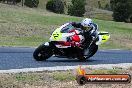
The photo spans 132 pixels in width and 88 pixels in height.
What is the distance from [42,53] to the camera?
51.4ft

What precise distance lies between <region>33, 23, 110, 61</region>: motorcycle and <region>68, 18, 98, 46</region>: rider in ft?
0.43

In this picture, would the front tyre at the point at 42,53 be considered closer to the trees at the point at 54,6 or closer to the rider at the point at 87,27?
the rider at the point at 87,27

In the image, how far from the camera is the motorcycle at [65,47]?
51.7 ft

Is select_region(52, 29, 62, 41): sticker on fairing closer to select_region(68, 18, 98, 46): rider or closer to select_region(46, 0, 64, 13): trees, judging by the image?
select_region(68, 18, 98, 46): rider

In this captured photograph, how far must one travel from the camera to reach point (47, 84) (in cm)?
971

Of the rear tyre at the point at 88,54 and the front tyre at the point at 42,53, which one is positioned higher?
the front tyre at the point at 42,53

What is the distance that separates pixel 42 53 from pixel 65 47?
97cm

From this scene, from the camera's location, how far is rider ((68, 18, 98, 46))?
16281mm

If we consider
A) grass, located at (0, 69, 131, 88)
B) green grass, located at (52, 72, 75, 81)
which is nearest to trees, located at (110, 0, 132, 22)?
green grass, located at (52, 72, 75, 81)

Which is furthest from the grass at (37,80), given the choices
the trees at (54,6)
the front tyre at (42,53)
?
the trees at (54,6)

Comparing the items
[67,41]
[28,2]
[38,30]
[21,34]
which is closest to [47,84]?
[67,41]

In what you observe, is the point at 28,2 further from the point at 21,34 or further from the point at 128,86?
the point at 128,86

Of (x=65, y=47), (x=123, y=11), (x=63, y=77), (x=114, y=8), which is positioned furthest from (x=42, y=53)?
(x=114, y=8)

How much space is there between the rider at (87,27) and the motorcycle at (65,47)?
133 millimetres
